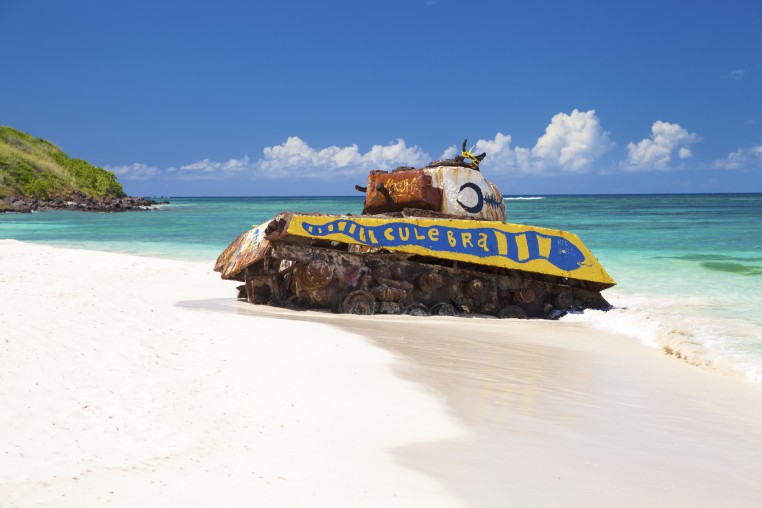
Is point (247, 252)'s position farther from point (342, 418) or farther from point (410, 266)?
point (342, 418)

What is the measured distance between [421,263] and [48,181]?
58705 mm

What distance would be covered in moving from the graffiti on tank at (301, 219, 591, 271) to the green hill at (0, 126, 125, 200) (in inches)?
2063

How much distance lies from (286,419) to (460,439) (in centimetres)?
115

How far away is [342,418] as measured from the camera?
4773mm

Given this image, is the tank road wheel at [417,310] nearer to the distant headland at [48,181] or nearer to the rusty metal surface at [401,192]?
the rusty metal surface at [401,192]

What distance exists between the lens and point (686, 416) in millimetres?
5359

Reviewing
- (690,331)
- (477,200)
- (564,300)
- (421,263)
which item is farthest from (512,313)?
(690,331)

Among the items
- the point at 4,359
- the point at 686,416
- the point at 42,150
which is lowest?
the point at 686,416

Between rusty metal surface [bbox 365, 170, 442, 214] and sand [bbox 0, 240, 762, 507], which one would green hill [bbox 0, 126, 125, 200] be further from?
sand [bbox 0, 240, 762, 507]

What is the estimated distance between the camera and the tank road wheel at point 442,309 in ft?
34.2

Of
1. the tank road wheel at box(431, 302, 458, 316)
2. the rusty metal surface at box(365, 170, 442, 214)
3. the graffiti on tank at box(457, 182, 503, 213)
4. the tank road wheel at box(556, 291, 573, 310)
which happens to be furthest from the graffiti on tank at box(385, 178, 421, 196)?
the tank road wheel at box(556, 291, 573, 310)

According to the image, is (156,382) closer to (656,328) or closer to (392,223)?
(392,223)

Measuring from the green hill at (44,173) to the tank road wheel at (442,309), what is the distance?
173 ft


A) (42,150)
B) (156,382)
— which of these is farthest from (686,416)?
(42,150)
